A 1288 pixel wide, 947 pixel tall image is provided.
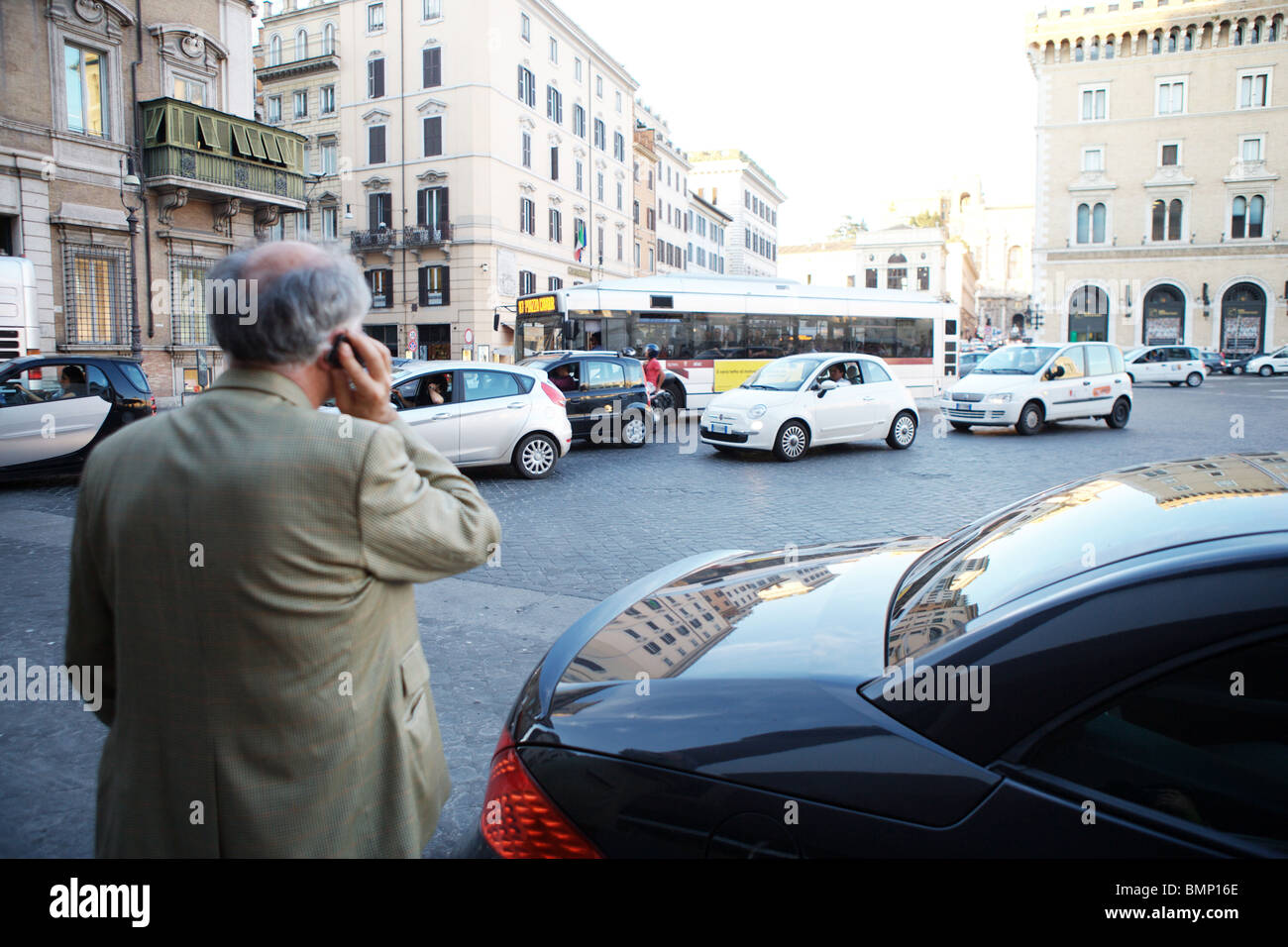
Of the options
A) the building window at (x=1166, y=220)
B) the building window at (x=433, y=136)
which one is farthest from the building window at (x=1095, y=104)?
the building window at (x=433, y=136)

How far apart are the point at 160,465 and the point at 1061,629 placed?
1677 millimetres

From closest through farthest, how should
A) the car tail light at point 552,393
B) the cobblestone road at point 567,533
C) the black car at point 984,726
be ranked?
the black car at point 984,726 → the cobblestone road at point 567,533 → the car tail light at point 552,393

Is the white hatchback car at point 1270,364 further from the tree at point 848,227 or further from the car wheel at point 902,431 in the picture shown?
the tree at point 848,227

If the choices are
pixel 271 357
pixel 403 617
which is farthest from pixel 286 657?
pixel 271 357

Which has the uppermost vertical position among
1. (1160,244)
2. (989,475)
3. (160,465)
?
(1160,244)

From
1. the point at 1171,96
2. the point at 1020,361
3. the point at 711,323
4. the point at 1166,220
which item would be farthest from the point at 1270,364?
the point at 711,323

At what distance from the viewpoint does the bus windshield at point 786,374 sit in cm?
1424

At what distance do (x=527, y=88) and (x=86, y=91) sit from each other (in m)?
26.3

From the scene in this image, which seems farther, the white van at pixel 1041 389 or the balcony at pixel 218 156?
the balcony at pixel 218 156

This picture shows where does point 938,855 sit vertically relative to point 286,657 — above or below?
below

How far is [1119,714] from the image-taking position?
1.59 meters

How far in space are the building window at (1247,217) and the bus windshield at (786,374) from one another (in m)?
55.6

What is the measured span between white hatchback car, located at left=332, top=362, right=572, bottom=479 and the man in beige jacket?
9.75 metres

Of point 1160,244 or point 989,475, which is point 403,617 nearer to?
point 989,475
